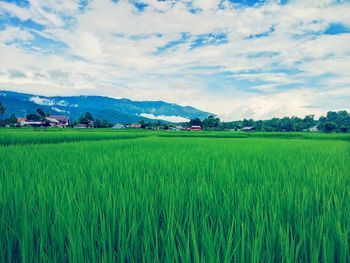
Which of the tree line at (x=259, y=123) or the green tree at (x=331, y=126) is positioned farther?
the tree line at (x=259, y=123)

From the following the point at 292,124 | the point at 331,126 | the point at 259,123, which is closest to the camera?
the point at 331,126

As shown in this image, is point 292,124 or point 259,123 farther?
point 259,123

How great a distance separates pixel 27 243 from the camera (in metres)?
0.93

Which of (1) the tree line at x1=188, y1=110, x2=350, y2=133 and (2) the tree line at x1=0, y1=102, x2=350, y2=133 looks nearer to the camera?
(1) the tree line at x1=188, y1=110, x2=350, y2=133

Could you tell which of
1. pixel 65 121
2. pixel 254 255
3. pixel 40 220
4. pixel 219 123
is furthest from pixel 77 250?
pixel 65 121

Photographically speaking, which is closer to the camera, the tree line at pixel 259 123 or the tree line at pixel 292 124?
the tree line at pixel 292 124

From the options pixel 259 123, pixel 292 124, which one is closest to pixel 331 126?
pixel 292 124

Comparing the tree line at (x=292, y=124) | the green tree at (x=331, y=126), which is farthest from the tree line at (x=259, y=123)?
the green tree at (x=331, y=126)

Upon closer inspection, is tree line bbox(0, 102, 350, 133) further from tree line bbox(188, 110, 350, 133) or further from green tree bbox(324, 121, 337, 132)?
green tree bbox(324, 121, 337, 132)

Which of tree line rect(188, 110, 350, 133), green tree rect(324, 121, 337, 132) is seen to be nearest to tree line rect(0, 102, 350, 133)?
tree line rect(188, 110, 350, 133)

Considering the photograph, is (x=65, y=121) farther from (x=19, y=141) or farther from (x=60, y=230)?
(x=60, y=230)

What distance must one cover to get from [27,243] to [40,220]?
21 centimetres

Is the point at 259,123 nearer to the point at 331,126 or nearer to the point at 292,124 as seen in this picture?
the point at 292,124

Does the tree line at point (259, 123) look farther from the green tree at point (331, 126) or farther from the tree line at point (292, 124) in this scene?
the green tree at point (331, 126)
